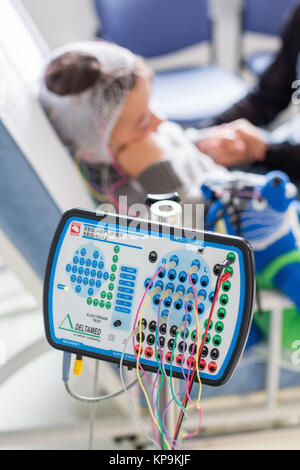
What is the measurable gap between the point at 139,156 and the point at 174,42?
5.09 feet

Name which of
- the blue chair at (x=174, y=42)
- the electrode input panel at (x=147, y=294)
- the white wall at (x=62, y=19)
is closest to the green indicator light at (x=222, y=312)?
the electrode input panel at (x=147, y=294)

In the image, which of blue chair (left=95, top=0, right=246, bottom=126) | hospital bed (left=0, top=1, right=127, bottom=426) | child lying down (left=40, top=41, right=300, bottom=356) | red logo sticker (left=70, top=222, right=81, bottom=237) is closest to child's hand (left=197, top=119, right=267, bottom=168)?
child lying down (left=40, top=41, right=300, bottom=356)

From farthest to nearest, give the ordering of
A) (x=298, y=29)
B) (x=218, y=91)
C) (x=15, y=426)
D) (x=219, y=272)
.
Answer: (x=218, y=91) < (x=298, y=29) < (x=15, y=426) < (x=219, y=272)

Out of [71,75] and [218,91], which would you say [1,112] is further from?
[218,91]

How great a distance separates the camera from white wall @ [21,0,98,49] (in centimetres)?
240

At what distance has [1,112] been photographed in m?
0.79

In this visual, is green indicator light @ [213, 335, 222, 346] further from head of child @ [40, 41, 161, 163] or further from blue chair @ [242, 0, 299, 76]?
blue chair @ [242, 0, 299, 76]

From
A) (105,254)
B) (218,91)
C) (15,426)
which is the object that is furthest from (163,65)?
(105,254)

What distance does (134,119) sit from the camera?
3.24 ft

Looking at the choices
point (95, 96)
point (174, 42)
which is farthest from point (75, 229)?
point (174, 42)

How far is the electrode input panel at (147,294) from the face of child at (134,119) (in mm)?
475

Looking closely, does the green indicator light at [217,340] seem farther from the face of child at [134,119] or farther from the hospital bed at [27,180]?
the face of child at [134,119]

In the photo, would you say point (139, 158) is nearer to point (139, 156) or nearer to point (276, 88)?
point (139, 156)

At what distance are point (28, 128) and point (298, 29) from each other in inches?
44.4
